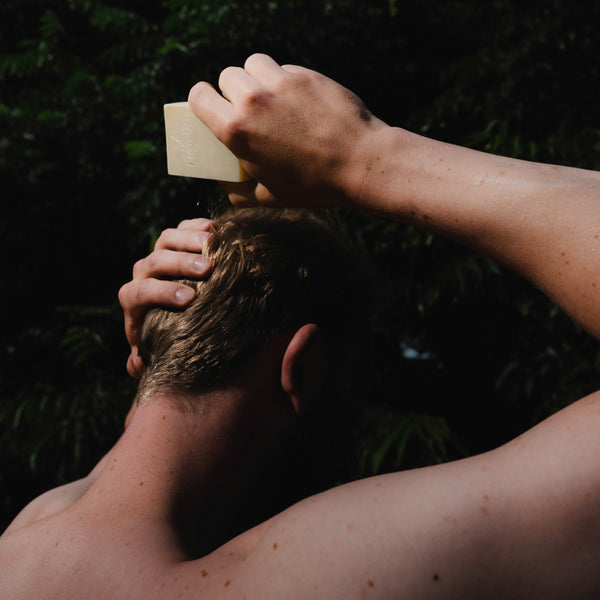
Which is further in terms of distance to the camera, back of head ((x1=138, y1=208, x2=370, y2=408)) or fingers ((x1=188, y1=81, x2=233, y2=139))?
back of head ((x1=138, y1=208, x2=370, y2=408))

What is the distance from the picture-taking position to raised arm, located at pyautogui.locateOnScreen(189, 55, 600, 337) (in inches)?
47.8

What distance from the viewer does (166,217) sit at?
349 cm

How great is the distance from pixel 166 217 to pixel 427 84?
175cm

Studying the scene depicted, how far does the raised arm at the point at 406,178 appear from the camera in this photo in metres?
1.21

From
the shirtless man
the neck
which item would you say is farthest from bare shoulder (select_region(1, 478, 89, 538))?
the neck

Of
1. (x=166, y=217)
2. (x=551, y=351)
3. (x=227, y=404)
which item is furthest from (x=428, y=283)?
(x=227, y=404)

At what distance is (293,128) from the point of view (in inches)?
51.7

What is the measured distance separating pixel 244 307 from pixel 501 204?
72 cm

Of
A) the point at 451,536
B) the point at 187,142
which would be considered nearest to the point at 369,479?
the point at 451,536

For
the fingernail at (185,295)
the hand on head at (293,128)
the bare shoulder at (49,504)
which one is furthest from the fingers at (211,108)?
the bare shoulder at (49,504)

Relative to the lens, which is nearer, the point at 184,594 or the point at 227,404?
the point at 184,594

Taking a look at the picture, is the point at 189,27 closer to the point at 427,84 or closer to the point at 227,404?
the point at 427,84

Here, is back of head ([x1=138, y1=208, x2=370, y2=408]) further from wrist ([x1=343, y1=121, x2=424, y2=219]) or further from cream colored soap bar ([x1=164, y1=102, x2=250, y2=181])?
wrist ([x1=343, y1=121, x2=424, y2=219])

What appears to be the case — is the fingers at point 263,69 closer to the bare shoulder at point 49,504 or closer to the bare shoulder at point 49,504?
the bare shoulder at point 49,504
